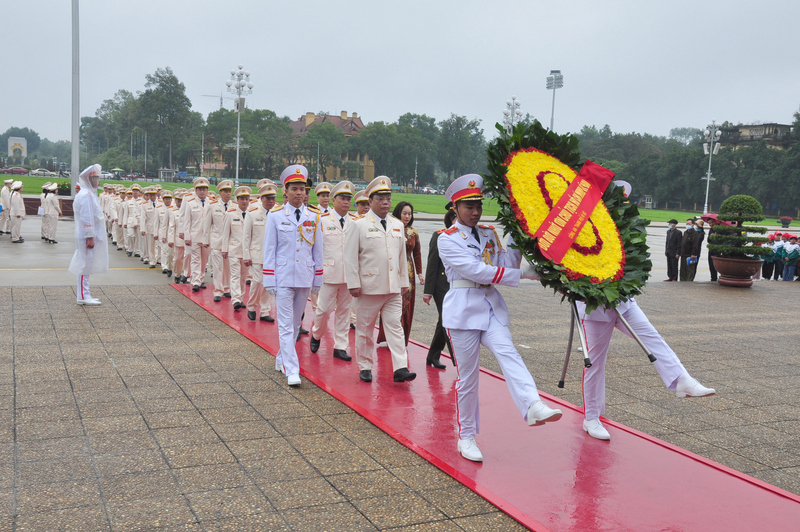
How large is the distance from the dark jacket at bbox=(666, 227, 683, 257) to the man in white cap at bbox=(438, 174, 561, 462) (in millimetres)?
13599

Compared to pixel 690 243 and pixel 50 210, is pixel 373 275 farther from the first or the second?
pixel 50 210

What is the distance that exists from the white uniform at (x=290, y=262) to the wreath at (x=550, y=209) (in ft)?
9.20

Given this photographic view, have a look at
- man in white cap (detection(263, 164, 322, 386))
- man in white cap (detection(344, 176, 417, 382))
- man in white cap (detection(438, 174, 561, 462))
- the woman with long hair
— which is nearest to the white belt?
man in white cap (detection(438, 174, 561, 462))

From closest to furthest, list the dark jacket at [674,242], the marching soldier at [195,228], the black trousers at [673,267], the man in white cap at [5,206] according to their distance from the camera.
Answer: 1. the marching soldier at [195,228]
2. the dark jacket at [674,242]
3. the black trousers at [673,267]
4. the man in white cap at [5,206]

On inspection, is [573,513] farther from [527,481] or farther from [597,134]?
[597,134]

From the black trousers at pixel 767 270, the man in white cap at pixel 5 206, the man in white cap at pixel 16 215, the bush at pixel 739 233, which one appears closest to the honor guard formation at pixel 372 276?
the man in white cap at pixel 16 215

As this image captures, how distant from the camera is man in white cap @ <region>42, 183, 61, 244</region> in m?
19.7

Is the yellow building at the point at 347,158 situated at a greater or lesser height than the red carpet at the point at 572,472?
greater

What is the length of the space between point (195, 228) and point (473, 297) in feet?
28.2

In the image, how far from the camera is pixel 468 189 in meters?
4.51

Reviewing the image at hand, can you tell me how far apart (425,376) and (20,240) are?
18.2 metres

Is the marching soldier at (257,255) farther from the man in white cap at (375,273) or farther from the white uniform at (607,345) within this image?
the white uniform at (607,345)

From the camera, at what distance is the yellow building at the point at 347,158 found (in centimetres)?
9400

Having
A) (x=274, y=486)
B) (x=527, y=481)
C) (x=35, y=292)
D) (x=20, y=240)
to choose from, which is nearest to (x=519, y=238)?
(x=527, y=481)
